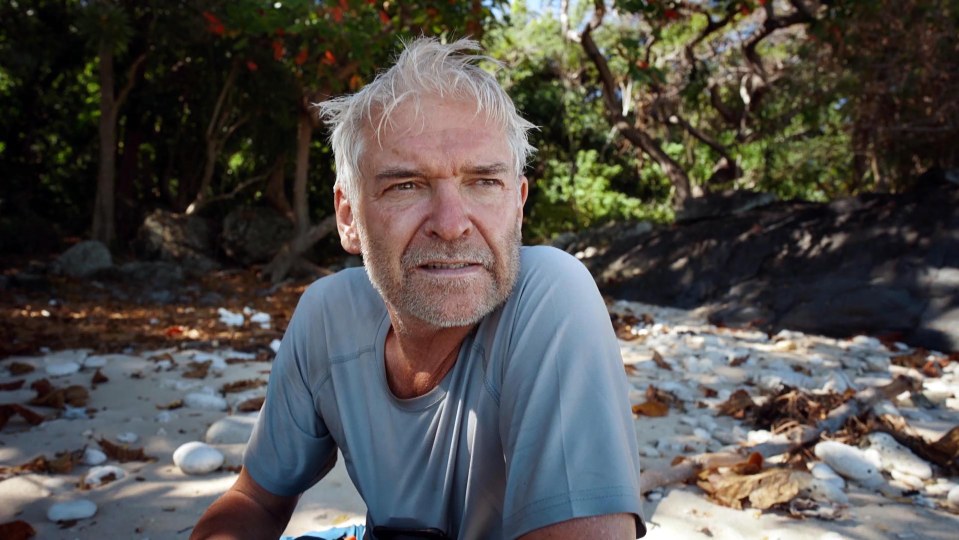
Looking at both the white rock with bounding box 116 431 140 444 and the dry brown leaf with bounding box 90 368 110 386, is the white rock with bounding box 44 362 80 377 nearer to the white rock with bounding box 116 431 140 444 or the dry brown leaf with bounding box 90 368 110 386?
the dry brown leaf with bounding box 90 368 110 386

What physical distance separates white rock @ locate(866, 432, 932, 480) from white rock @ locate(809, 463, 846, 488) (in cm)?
26

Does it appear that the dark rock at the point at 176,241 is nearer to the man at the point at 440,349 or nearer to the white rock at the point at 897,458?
the white rock at the point at 897,458

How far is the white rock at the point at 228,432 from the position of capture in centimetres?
321

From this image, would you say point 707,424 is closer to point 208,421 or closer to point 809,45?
point 208,421

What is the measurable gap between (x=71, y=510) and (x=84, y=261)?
24.6 ft

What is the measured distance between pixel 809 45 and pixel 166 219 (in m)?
9.47

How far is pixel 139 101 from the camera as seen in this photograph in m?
11.5

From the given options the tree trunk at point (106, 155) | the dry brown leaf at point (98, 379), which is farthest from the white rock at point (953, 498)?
the tree trunk at point (106, 155)

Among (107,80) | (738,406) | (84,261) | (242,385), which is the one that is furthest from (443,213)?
(107,80)

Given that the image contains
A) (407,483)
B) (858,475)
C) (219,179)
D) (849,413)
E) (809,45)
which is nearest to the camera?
(407,483)

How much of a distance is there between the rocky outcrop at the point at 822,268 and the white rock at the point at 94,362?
4.99 metres

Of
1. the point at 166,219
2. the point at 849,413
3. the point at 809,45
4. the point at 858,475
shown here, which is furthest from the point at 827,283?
the point at 166,219

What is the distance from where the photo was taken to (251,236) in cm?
1124

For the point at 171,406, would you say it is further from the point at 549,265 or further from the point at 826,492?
the point at 826,492
